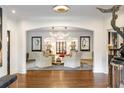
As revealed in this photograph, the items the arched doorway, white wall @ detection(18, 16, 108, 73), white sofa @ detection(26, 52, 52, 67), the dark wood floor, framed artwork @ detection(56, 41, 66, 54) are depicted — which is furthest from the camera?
framed artwork @ detection(56, 41, 66, 54)

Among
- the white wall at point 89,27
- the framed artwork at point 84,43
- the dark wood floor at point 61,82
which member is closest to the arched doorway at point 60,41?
the framed artwork at point 84,43

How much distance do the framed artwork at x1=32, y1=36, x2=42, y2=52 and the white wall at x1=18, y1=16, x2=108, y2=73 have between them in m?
6.38

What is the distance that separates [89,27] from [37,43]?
7115 mm

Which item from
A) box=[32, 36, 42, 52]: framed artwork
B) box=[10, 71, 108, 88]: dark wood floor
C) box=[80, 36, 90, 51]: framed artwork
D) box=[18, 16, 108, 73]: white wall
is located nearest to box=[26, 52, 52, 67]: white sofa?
box=[18, 16, 108, 73]: white wall

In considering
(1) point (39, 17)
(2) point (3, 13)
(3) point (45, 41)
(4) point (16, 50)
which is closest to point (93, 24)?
(1) point (39, 17)

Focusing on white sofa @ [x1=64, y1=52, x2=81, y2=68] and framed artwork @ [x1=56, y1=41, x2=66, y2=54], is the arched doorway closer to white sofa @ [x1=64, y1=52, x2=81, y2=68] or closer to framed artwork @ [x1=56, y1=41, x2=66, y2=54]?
framed artwork @ [x1=56, y1=41, x2=66, y2=54]

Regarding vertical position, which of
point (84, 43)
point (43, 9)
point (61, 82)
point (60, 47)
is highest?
point (43, 9)

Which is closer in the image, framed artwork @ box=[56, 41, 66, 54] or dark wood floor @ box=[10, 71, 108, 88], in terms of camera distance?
dark wood floor @ box=[10, 71, 108, 88]

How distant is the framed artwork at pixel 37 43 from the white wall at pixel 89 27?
20.9 feet

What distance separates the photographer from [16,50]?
34.4 feet

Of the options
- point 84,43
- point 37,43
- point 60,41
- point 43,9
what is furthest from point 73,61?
point 43,9

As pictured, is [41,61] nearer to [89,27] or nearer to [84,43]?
[89,27]

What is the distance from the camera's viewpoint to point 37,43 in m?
17.1

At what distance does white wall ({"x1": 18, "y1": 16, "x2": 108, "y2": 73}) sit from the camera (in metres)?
10.6
